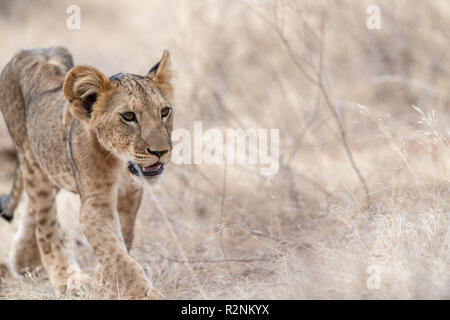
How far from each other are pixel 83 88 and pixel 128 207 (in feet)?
3.00

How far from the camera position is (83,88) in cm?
387

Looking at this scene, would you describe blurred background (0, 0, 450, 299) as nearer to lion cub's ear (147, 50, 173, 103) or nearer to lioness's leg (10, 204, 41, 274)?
lioness's leg (10, 204, 41, 274)

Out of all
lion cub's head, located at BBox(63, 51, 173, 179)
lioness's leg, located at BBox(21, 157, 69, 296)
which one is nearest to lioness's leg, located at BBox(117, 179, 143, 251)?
lion cub's head, located at BBox(63, 51, 173, 179)

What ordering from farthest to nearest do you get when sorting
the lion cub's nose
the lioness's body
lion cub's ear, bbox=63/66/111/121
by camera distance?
the lioness's body < lion cub's ear, bbox=63/66/111/121 < the lion cub's nose

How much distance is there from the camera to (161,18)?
8555 millimetres

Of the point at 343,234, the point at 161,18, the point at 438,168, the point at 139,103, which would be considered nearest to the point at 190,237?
the point at 343,234

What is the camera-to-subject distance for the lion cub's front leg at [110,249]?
3.71m

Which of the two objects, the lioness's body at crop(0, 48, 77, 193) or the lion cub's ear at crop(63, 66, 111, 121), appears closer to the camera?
the lion cub's ear at crop(63, 66, 111, 121)

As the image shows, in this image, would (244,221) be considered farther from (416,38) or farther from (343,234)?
(416,38)

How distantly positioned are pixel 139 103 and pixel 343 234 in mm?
1572

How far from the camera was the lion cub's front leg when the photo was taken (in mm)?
3711

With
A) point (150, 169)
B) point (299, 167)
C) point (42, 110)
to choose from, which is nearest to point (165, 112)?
point (150, 169)

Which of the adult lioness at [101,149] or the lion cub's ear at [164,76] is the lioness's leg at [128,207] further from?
the lion cub's ear at [164,76]

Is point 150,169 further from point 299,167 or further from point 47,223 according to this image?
point 299,167
